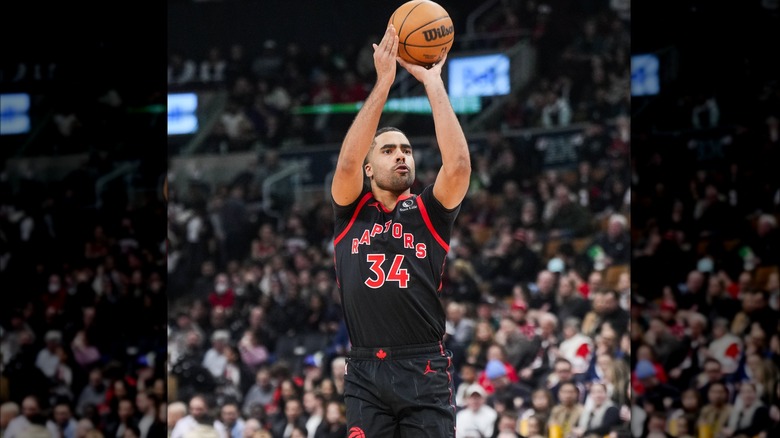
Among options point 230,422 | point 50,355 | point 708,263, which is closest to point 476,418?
point 230,422

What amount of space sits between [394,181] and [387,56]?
542 millimetres

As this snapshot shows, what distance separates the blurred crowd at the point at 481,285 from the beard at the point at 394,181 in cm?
597

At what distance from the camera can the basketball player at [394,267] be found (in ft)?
14.4

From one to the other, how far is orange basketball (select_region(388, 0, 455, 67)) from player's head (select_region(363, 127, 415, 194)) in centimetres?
38

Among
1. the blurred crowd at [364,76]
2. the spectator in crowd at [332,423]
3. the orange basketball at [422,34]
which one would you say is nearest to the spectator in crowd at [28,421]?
the spectator in crowd at [332,423]

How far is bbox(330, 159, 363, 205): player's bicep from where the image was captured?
14.7 ft

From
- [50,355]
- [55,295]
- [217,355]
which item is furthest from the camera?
[55,295]

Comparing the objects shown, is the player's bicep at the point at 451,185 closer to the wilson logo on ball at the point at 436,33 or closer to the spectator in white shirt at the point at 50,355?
the wilson logo on ball at the point at 436,33

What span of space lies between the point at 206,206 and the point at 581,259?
4650mm

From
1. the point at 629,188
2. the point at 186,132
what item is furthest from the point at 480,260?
the point at 186,132

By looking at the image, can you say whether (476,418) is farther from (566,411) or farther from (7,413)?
(7,413)

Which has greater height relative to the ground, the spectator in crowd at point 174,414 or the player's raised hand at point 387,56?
the player's raised hand at point 387,56

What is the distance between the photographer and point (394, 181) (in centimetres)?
457

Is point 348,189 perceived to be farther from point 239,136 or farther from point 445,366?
point 239,136
